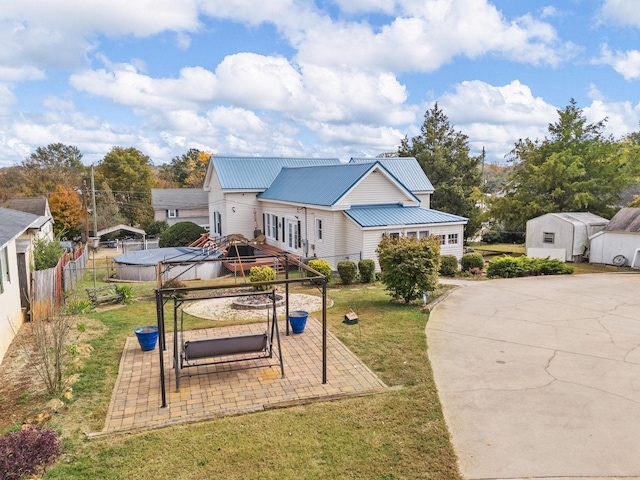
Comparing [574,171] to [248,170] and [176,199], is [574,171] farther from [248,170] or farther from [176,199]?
[176,199]

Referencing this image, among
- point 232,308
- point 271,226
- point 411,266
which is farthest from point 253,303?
point 271,226

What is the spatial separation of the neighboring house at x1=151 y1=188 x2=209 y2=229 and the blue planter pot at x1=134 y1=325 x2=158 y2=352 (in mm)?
42628

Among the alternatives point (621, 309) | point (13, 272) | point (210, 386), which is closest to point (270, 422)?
point (210, 386)

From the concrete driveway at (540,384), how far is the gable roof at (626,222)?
9.21 meters

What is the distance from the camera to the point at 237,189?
30.4m

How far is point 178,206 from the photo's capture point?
52875mm

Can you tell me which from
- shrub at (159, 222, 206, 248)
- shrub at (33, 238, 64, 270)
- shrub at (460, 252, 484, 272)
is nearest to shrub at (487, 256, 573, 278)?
shrub at (460, 252, 484, 272)

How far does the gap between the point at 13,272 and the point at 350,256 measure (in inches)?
554

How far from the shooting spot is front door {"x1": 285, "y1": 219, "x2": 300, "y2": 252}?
26.7 metres

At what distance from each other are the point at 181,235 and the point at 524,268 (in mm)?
23935

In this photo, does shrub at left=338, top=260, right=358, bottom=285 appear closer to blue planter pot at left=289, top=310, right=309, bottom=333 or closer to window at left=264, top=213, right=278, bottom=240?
blue planter pot at left=289, top=310, right=309, bottom=333

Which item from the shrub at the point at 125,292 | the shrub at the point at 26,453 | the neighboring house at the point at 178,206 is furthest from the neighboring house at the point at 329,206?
the neighboring house at the point at 178,206

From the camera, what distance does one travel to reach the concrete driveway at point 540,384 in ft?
19.5

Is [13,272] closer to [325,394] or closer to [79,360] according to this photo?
[79,360]
